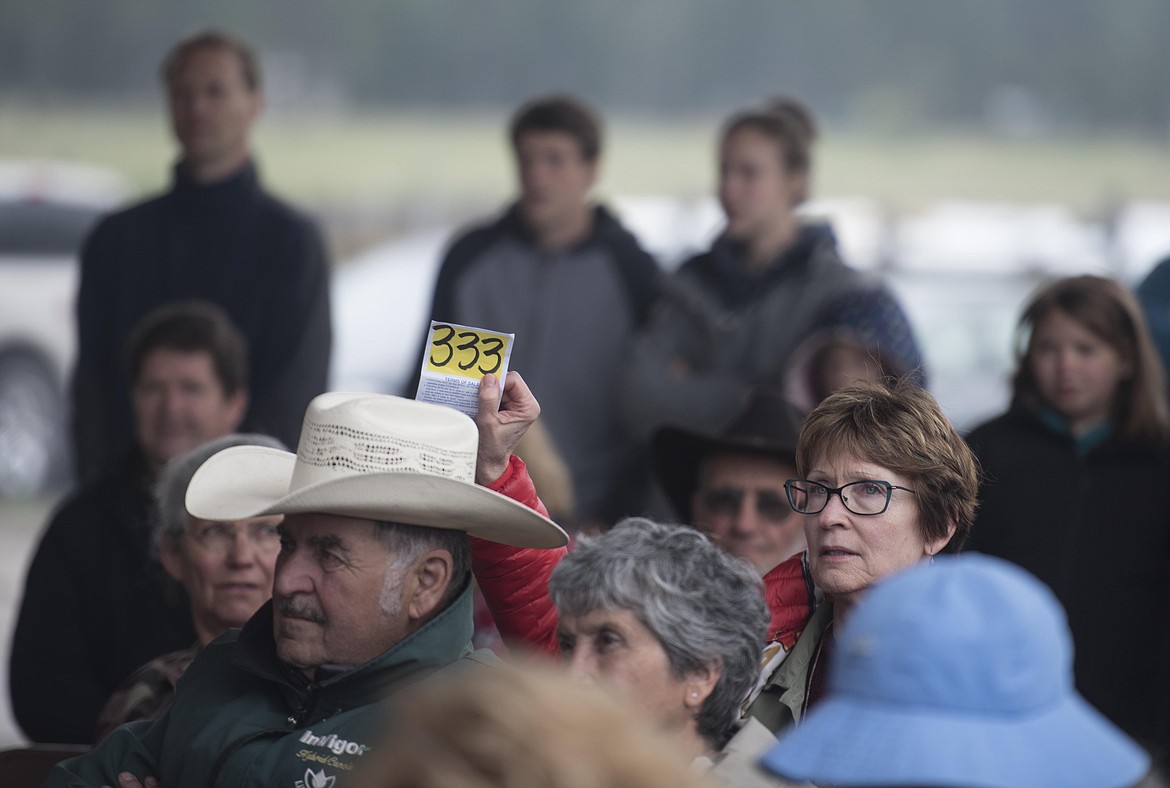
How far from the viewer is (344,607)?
9.48 ft

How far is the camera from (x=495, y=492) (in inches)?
115

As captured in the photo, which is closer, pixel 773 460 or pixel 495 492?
pixel 495 492

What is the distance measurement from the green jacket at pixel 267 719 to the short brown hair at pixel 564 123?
298 centimetres

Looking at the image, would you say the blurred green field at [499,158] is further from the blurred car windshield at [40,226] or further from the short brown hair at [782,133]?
the short brown hair at [782,133]

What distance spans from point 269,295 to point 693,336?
1.53 meters

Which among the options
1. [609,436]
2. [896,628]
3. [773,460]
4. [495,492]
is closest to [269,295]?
[609,436]

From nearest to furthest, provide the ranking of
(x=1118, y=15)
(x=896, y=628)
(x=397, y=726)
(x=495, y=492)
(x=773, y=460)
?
(x=397, y=726)
(x=896, y=628)
(x=495, y=492)
(x=773, y=460)
(x=1118, y=15)

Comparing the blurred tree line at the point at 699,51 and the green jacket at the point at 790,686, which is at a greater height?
the blurred tree line at the point at 699,51

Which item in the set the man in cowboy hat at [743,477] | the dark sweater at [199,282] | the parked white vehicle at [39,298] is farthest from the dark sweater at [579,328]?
the parked white vehicle at [39,298]

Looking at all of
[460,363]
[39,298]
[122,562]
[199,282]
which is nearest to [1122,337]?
[460,363]

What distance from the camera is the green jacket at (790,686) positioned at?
294cm

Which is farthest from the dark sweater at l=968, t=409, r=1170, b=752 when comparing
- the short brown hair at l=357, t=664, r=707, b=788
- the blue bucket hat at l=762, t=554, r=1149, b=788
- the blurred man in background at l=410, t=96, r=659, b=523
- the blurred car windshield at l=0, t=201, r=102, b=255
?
the blurred car windshield at l=0, t=201, r=102, b=255

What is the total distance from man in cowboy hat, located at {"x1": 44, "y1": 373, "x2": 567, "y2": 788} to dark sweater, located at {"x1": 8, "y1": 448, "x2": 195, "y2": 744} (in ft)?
4.09

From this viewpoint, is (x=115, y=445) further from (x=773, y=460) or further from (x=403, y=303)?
(x=403, y=303)
